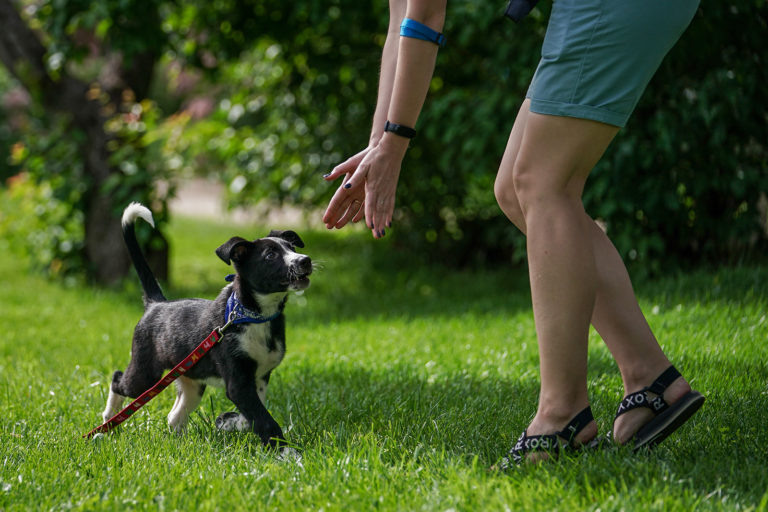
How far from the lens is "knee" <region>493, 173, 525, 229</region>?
95.8 inches

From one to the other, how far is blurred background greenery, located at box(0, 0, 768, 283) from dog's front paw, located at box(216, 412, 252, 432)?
10.4 ft

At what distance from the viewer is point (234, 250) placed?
276 centimetres

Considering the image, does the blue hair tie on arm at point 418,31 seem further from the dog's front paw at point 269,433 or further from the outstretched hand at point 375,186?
the dog's front paw at point 269,433

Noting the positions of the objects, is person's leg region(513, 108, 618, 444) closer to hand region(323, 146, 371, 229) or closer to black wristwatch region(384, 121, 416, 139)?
black wristwatch region(384, 121, 416, 139)

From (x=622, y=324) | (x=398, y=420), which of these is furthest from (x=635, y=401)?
(x=398, y=420)

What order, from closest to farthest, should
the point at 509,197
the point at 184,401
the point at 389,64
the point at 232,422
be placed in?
the point at 509,197, the point at 389,64, the point at 232,422, the point at 184,401

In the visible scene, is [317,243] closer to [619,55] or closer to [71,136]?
[71,136]


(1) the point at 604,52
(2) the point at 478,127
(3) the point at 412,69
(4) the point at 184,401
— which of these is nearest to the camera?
(1) the point at 604,52

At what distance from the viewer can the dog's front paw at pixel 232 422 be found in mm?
2863

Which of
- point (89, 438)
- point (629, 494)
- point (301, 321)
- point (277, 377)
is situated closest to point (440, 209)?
point (301, 321)

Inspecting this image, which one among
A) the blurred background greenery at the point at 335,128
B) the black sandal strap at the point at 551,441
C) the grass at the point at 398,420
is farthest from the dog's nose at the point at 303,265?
the blurred background greenery at the point at 335,128

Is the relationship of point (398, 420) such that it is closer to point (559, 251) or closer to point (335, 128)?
point (559, 251)

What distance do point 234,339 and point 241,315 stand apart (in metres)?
0.09

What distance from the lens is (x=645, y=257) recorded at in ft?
18.3
